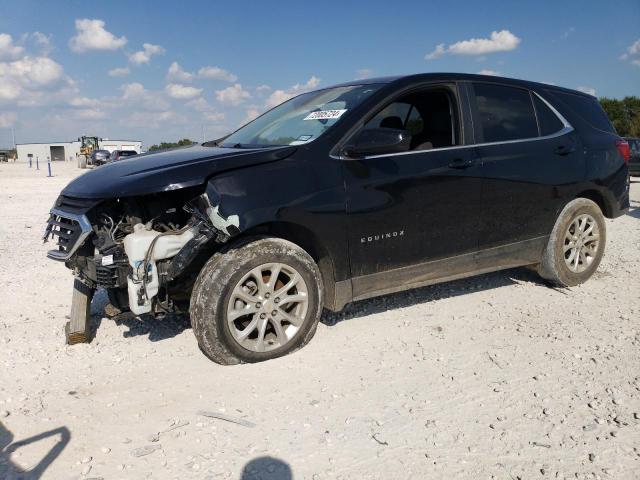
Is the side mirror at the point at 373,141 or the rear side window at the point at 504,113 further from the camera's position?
the rear side window at the point at 504,113

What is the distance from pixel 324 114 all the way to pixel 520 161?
5.80ft

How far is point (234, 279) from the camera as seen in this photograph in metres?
3.20

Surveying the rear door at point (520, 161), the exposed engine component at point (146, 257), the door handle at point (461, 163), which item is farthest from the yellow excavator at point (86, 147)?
the door handle at point (461, 163)

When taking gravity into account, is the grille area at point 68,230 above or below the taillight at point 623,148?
below

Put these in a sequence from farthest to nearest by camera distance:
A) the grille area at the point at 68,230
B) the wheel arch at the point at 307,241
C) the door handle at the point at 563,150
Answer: the door handle at the point at 563,150 < the wheel arch at the point at 307,241 < the grille area at the point at 68,230

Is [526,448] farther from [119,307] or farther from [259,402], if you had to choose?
[119,307]

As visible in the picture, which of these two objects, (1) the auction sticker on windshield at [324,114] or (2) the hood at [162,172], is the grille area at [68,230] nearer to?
(2) the hood at [162,172]

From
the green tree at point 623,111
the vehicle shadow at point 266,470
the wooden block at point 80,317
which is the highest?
the green tree at point 623,111

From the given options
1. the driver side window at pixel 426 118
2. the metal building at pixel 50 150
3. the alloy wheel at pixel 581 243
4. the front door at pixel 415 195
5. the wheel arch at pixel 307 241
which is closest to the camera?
the wheel arch at pixel 307 241

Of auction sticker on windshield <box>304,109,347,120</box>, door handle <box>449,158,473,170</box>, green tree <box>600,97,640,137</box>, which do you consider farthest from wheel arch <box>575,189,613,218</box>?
green tree <box>600,97,640,137</box>

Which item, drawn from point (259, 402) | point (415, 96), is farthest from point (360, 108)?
point (259, 402)

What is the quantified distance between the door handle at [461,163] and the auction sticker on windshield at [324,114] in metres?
0.96

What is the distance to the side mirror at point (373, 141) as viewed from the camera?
11.4 ft

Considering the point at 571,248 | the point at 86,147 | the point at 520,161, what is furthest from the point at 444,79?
the point at 86,147
